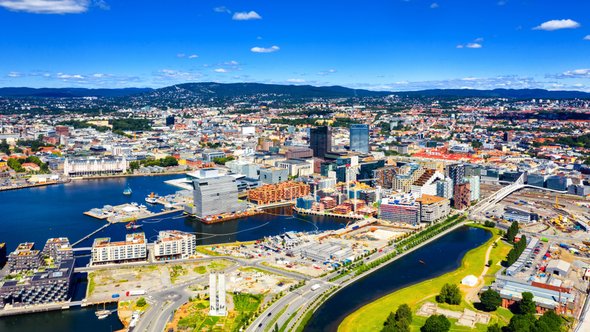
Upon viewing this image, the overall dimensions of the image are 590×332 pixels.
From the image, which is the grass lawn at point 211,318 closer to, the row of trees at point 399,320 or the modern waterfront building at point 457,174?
the row of trees at point 399,320

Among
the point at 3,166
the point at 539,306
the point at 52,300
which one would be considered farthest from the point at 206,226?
the point at 3,166

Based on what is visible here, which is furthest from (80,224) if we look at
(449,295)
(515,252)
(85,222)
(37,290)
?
(515,252)

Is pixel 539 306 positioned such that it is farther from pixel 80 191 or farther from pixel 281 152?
pixel 281 152

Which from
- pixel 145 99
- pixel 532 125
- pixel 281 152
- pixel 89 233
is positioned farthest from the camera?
pixel 145 99

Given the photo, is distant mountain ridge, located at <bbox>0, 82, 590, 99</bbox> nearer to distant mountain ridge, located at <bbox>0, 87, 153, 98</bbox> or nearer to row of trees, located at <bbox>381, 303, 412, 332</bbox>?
distant mountain ridge, located at <bbox>0, 87, 153, 98</bbox>

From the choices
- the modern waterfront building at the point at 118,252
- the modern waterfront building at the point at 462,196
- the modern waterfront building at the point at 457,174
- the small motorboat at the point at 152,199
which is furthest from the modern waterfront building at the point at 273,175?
the modern waterfront building at the point at 118,252

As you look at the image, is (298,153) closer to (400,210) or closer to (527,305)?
(400,210)
